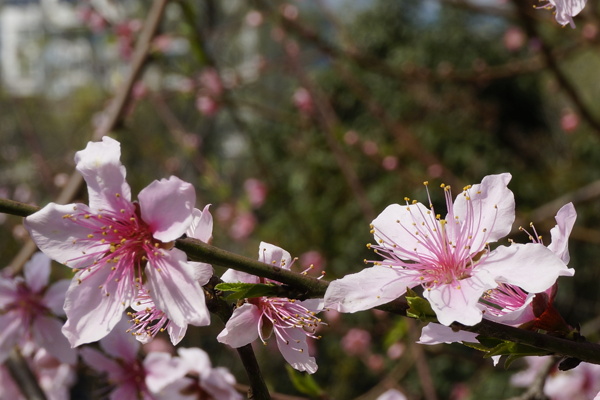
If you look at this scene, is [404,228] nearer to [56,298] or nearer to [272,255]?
[272,255]

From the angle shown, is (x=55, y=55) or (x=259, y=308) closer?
(x=259, y=308)

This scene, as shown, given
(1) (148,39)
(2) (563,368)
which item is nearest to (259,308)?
(2) (563,368)

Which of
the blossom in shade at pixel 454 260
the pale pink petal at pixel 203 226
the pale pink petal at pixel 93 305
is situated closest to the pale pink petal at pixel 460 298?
the blossom in shade at pixel 454 260

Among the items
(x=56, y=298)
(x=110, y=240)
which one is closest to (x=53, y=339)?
(x=56, y=298)

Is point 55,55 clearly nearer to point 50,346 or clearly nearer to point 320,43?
point 320,43

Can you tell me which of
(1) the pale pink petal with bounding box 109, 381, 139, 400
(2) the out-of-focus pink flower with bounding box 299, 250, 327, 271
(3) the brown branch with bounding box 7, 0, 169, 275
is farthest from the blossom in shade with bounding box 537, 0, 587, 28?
(2) the out-of-focus pink flower with bounding box 299, 250, 327, 271
